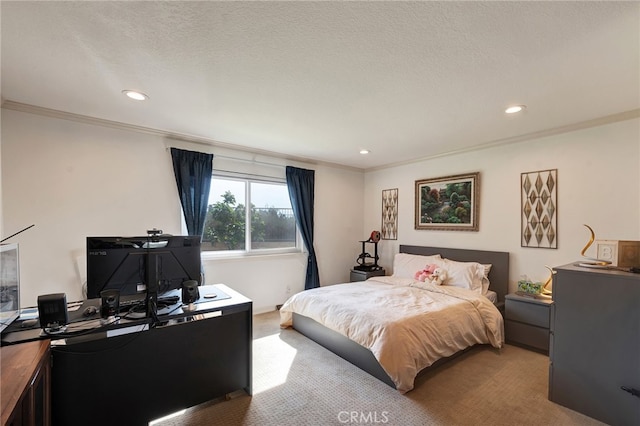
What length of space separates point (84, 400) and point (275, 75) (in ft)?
7.86

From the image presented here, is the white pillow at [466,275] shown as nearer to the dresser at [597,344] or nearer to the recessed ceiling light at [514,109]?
the dresser at [597,344]

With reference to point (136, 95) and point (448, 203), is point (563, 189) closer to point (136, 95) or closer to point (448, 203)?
point (448, 203)

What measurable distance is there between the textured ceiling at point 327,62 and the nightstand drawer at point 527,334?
221 cm

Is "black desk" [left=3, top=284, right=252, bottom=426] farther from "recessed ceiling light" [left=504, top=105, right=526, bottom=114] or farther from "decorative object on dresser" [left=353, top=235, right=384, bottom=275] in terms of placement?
"decorative object on dresser" [left=353, top=235, right=384, bottom=275]

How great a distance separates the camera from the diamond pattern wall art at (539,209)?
3.19 metres

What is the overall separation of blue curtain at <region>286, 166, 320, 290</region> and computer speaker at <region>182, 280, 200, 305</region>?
258cm

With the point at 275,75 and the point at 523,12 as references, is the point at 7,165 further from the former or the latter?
the point at 523,12

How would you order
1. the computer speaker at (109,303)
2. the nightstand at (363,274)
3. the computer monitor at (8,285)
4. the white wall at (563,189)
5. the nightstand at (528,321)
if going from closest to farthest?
the computer monitor at (8,285), the computer speaker at (109,303), the white wall at (563,189), the nightstand at (528,321), the nightstand at (363,274)

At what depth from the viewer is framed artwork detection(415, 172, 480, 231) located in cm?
392

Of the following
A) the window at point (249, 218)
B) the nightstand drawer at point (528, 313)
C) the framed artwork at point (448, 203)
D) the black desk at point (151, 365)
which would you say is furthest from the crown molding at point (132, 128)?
the nightstand drawer at point (528, 313)

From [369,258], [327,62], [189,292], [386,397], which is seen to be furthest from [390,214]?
[189,292]

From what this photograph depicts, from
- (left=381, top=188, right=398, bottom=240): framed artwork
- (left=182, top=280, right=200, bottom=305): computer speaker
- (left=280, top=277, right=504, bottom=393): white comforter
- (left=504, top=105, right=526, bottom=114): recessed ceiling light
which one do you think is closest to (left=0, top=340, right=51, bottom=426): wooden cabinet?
(left=182, top=280, right=200, bottom=305): computer speaker

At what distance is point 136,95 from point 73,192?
1.36 meters

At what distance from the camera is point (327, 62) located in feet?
6.09
